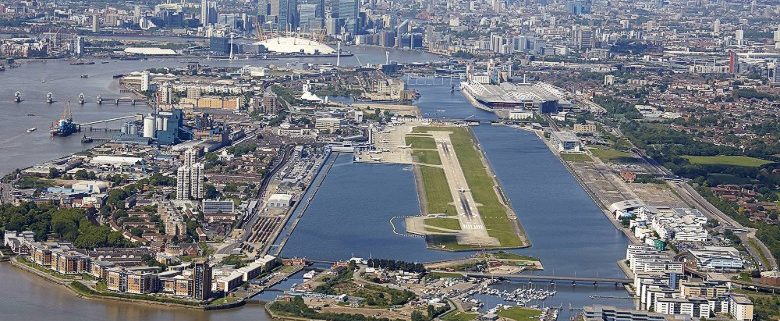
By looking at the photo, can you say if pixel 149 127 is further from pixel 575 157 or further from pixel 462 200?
pixel 462 200

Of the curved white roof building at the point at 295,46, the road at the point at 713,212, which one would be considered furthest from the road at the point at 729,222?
the curved white roof building at the point at 295,46

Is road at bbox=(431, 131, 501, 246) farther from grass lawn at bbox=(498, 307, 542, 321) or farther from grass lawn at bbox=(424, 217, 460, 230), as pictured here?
grass lawn at bbox=(498, 307, 542, 321)

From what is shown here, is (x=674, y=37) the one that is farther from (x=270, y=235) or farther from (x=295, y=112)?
(x=270, y=235)

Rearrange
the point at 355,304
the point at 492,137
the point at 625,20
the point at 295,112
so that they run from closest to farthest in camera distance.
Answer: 1. the point at 355,304
2. the point at 492,137
3. the point at 295,112
4. the point at 625,20

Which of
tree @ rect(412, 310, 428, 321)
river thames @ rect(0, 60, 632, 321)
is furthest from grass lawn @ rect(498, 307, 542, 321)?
tree @ rect(412, 310, 428, 321)

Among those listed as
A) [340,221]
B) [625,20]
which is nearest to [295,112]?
[340,221]

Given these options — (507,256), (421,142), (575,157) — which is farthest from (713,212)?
(421,142)
